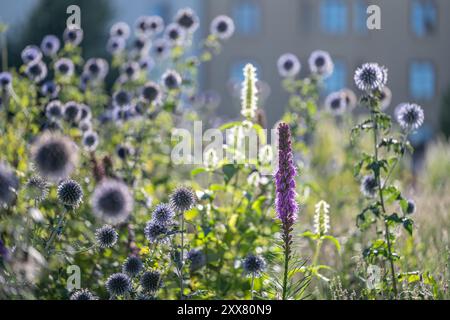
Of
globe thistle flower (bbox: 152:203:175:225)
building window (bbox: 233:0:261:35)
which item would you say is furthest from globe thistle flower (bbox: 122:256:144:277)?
building window (bbox: 233:0:261:35)

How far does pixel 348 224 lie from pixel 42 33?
1806 centimetres

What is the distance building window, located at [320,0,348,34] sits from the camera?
33562 mm

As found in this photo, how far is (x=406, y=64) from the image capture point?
3441cm

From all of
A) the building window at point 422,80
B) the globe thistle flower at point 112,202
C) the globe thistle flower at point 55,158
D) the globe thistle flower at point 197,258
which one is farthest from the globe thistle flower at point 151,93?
the building window at point 422,80

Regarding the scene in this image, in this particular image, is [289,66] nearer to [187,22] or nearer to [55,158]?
[187,22]

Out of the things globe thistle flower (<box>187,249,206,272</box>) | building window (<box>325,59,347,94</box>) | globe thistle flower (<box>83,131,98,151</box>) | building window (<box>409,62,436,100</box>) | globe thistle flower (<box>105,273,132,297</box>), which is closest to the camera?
globe thistle flower (<box>105,273,132,297</box>)

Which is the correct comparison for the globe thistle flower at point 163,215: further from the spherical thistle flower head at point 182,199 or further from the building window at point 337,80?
the building window at point 337,80

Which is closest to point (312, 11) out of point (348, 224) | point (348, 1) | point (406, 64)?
point (348, 1)

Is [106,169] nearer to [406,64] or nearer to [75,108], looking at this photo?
[75,108]

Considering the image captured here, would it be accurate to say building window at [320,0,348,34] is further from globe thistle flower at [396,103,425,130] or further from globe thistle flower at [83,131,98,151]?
globe thistle flower at [396,103,425,130]

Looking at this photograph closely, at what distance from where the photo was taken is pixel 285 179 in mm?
3242

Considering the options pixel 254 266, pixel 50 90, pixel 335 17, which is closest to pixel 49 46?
pixel 50 90

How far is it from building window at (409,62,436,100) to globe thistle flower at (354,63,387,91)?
31493 mm

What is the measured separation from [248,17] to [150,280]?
2992 cm
